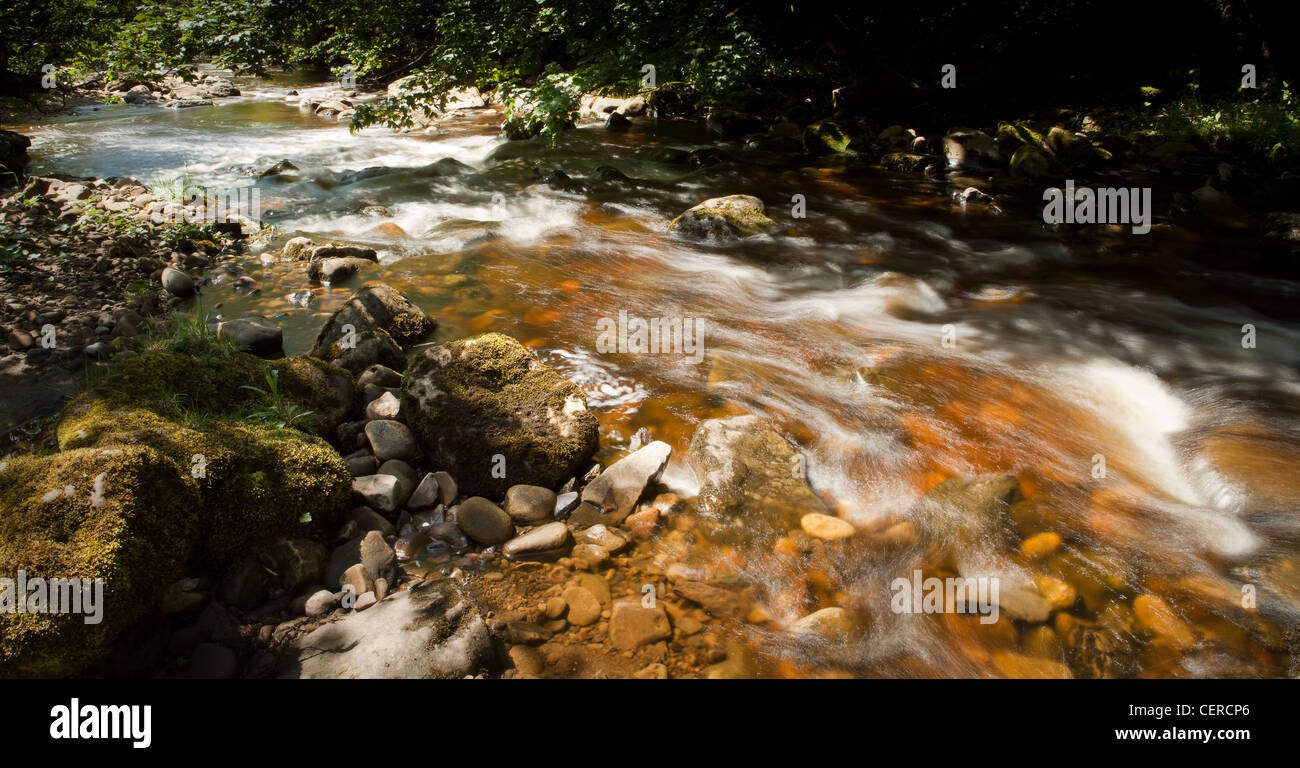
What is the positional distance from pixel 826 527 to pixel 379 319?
13.8ft

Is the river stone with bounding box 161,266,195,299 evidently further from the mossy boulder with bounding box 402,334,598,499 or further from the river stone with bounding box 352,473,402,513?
the river stone with bounding box 352,473,402,513

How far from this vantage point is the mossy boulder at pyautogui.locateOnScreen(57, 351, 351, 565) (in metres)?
3.31

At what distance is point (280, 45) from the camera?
1151cm

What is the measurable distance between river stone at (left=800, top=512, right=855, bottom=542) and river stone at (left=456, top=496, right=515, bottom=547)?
1790mm

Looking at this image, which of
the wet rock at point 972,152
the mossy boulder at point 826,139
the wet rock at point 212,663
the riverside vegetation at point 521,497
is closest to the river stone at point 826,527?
the riverside vegetation at point 521,497

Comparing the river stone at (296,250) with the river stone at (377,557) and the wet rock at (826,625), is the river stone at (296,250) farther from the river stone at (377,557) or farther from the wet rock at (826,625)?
the wet rock at (826,625)

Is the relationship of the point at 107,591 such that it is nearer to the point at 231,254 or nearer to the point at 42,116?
the point at 231,254

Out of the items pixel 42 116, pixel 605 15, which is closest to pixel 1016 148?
pixel 605 15

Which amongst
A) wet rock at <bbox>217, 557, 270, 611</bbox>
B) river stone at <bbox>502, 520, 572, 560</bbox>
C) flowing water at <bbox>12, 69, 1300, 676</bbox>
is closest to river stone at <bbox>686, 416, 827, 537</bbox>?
flowing water at <bbox>12, 69, 1300, 676</bbox>

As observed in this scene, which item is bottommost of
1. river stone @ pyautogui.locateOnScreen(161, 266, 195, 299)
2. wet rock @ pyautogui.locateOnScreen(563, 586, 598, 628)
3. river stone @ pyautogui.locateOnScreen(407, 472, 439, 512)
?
wet rock @ pyautogui.locateOnScreen(563, 586, 598, 628)

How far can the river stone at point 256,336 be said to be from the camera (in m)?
5.57

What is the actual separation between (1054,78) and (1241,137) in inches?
184

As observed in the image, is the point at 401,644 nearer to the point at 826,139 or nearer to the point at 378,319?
the point at 378,319

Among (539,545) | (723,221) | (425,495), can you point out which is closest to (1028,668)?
(539,545)
